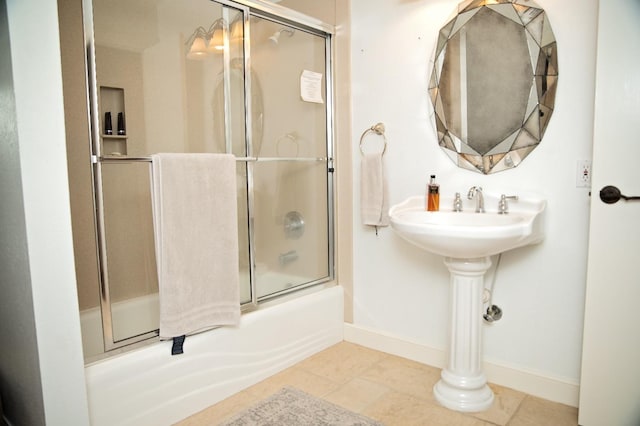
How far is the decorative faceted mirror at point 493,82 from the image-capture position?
202cm

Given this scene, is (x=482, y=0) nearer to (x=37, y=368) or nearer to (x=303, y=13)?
(x=303, y=13)

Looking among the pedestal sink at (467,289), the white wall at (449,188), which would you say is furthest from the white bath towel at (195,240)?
the white wall at (449,188)

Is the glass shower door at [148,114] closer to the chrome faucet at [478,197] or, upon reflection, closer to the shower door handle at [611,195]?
the chrome faucet at [478,197]

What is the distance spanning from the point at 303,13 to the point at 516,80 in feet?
4.38

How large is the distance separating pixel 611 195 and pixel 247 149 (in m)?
1.62

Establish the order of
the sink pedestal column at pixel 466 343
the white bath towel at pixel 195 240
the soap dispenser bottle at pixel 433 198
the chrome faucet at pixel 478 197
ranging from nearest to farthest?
the white bath towel at pixel 195 240, the sink pedestal column at pixel 466 343, the chrome faucet at pixel 478 197, the soap dispenser bottle at pixel 433 198


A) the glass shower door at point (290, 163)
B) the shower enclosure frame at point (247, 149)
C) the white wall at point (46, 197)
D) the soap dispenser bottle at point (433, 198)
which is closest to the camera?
the white wall at point (46, 197)

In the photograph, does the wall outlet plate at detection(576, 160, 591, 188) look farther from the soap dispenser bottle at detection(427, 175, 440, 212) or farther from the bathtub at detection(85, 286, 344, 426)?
the bathtub at detection(85, 286, 344, 426)

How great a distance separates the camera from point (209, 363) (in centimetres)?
207

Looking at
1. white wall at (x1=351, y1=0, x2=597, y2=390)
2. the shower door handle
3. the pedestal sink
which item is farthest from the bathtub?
the shower door handle

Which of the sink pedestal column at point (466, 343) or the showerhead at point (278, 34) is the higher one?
the showerhead at point (278, 34)

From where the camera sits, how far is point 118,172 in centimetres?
192

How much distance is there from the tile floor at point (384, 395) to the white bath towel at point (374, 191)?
80cm

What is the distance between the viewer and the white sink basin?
1.72 meters
